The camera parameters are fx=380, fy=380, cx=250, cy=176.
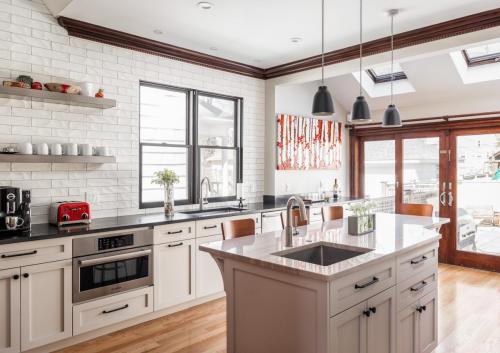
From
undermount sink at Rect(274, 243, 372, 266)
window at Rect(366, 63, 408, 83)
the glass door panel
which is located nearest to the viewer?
undermount sink at Rect(274, 243, 372, 266)

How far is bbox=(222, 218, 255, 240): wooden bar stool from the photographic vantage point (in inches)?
126

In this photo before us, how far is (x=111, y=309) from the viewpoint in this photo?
344 cm

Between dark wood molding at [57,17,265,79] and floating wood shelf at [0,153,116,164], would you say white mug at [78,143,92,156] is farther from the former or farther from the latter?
dark wood molding at [57,17,265,79]

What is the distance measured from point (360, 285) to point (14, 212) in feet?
8.98

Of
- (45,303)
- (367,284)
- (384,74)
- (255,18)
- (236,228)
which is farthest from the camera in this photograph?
(384,74)

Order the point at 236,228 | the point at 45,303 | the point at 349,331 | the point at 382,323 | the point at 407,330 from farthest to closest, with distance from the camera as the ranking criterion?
the point at 236,228
the point at 45,303
the point at 407,330
the point at 382,323
the point at 349,331

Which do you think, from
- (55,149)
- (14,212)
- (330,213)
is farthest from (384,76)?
(14,212)

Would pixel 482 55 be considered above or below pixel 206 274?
above

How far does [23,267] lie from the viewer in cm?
292

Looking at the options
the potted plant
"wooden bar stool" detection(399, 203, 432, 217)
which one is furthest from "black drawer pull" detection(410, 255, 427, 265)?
the potted plant

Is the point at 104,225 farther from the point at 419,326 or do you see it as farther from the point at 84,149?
the point at 419,326

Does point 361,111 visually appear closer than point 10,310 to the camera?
No

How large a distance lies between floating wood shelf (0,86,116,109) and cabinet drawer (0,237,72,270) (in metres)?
1.30

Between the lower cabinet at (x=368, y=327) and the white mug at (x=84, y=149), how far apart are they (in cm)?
283
